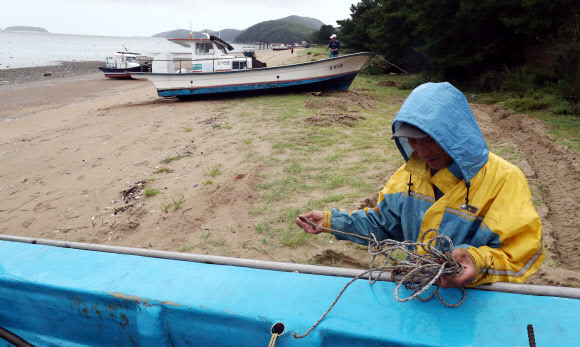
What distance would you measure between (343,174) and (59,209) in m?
3.91

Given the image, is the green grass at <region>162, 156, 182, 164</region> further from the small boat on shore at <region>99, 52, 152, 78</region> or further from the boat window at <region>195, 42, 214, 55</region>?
the small boat on shore at <region>99, 52, 152, 78</region>

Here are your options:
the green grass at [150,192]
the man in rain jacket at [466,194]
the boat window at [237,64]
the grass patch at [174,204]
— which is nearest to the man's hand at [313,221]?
the man in rain jacket at [466,194]

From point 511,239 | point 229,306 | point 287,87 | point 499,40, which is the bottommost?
point 229,306

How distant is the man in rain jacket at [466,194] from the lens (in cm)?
136

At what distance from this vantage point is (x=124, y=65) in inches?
1011

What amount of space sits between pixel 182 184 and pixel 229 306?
12.8 ft

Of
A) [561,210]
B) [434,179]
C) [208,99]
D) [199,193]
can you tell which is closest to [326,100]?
[208,99]

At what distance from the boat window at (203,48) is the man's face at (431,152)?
1414cm

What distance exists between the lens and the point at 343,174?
17.0 feet

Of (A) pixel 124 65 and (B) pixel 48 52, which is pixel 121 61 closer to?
(A) pixel 124 65

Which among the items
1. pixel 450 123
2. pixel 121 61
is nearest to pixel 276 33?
pixel 121 61

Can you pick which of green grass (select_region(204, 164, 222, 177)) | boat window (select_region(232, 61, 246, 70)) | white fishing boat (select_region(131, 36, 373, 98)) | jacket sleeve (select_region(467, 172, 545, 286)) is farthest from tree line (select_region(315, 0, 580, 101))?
jacket sleeve (select_region(467, 172, 545, 286))

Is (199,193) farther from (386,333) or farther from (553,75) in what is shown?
(553,75)

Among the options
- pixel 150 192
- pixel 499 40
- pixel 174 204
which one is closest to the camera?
pixel 174 204
